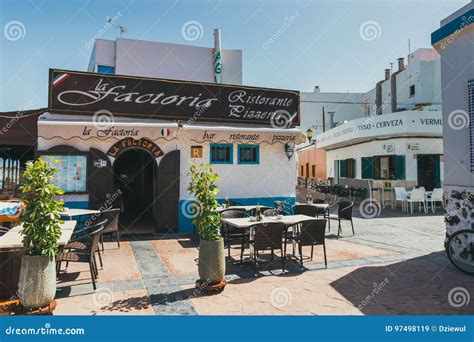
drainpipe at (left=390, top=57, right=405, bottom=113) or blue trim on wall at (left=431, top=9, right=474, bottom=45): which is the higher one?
drainpipe at (left=390, top=57, right=405, bottom=113)

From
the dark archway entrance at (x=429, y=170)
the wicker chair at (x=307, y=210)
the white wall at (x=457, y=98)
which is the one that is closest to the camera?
the white wall at (x=457, y=98)

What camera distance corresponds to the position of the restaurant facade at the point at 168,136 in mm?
9875

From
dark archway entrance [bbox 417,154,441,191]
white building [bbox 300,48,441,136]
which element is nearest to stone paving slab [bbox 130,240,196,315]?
dark archway entrance [bbox 417,154,441,191]

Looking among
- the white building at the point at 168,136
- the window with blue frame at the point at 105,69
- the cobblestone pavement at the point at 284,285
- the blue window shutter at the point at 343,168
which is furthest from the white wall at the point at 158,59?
the blue window shutter at the point at 343,168

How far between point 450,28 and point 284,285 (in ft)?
21.8

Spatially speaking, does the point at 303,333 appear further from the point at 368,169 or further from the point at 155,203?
the point at 368,169

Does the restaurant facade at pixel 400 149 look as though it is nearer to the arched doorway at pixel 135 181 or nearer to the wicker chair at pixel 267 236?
the arched doorway at pixel 135 181

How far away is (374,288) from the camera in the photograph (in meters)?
5.62

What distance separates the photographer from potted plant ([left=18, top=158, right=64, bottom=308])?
4281mm

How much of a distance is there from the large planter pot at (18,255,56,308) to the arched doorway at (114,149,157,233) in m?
10.2

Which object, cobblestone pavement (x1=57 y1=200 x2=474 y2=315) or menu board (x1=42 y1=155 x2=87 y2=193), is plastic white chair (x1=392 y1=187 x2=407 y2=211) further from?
menu board (x1=42 y1=155 x2=87 y2=193)

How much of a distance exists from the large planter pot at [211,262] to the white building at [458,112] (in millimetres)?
5377

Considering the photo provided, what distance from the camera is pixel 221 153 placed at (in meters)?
11.5

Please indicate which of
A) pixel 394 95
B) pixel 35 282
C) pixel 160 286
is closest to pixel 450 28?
pixel 160 286
